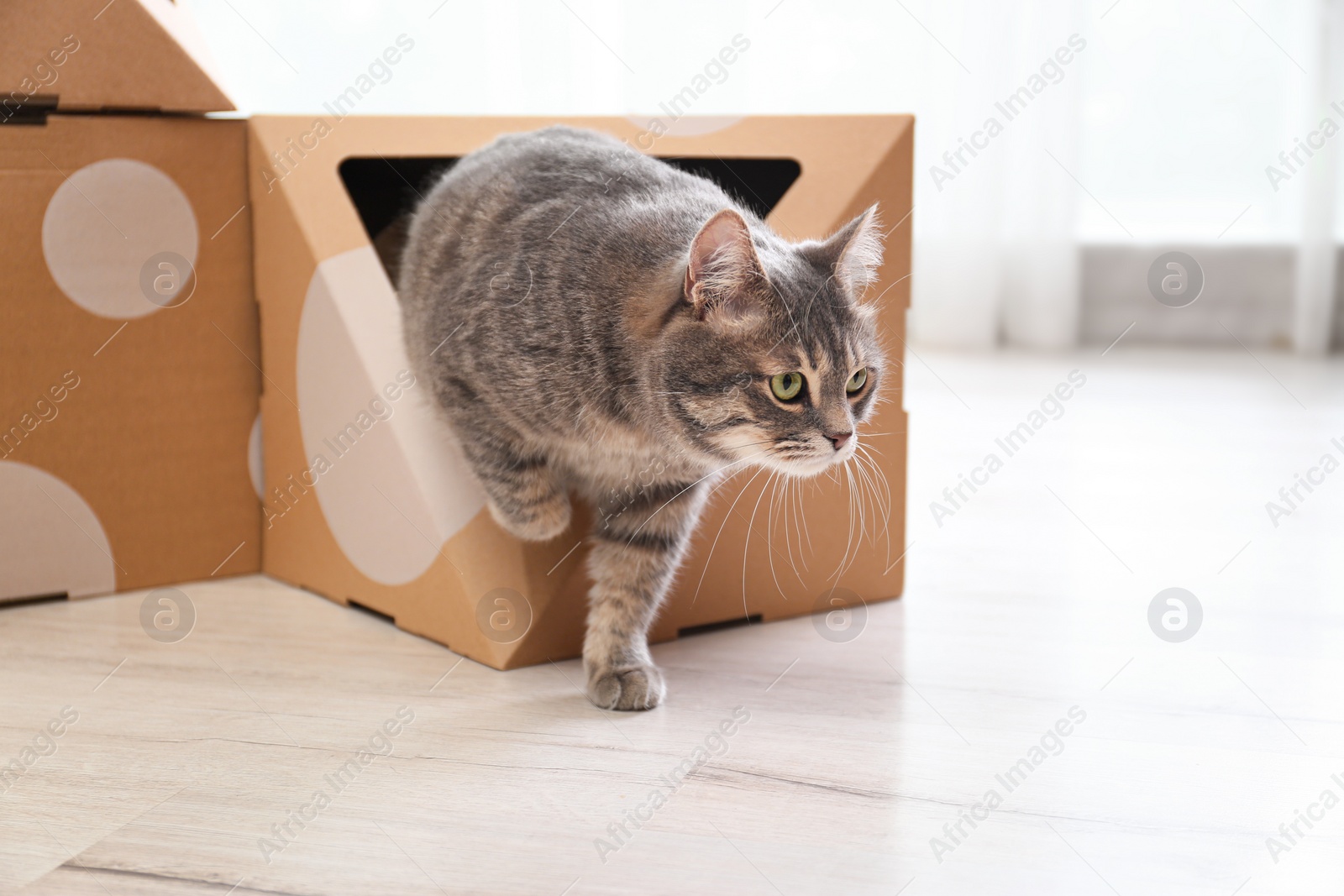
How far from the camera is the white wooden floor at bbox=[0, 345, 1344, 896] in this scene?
97cm

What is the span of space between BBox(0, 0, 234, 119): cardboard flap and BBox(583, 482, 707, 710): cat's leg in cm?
78

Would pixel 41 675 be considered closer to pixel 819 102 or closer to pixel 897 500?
pixel 897 500

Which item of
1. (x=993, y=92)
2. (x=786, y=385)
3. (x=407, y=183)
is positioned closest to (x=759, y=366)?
(x=786, y=385)

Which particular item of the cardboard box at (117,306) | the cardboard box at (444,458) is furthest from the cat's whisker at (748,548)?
the cardboard box at (117,306)

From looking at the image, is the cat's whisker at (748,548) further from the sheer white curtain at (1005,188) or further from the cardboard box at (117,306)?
the sheer white curtain at (1005,188)

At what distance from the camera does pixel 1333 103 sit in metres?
3.09

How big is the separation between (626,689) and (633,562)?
0.52 ft

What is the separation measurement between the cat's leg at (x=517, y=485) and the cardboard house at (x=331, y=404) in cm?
4

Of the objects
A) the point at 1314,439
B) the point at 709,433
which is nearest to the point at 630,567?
the point at 709,433

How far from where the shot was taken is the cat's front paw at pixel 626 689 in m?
Result: 1.26

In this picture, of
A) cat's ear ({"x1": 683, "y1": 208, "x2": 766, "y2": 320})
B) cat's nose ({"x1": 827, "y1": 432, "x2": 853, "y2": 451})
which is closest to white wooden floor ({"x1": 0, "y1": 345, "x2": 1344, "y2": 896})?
cat's nose ({"x1": 827, "y1": 432, "x2": 853, "y2": 451})

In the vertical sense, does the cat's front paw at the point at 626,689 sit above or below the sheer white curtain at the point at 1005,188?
below

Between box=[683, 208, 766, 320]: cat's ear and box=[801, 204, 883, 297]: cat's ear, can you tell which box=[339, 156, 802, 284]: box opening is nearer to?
box=[801, 204, 883, 297]: cat's ear

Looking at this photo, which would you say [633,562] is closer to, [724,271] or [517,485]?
[517,485]
